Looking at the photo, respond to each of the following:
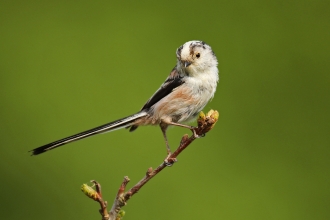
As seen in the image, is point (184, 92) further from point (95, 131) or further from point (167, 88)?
point (95, 131)

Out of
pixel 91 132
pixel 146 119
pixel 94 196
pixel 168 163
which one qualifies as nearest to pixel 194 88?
pixel 146 119

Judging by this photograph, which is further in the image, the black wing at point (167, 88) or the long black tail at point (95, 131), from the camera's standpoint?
the black wing at point (167, 88)

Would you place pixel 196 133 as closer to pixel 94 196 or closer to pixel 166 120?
pixel 94 196

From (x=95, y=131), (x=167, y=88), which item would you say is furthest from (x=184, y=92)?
(x=95, y=131)

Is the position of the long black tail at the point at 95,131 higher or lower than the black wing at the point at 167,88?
lower

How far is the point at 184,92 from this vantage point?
194cm

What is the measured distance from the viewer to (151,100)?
2020 mm

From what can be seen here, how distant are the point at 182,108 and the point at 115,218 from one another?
2.73 ft

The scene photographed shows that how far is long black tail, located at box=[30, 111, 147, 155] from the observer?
1.42m

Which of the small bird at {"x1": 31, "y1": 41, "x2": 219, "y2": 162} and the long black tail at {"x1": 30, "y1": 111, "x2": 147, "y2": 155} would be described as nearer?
the long black tail at {"x1": 30, "y1": 111, "x2": 147, "y2": 155}

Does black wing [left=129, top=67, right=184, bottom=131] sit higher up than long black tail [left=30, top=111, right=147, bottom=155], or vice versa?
black wing [left=129, top=67, right=184, bottom=131]

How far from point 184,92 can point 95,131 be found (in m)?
0.46

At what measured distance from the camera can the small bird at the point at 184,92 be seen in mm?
1930

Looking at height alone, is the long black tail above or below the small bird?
below
